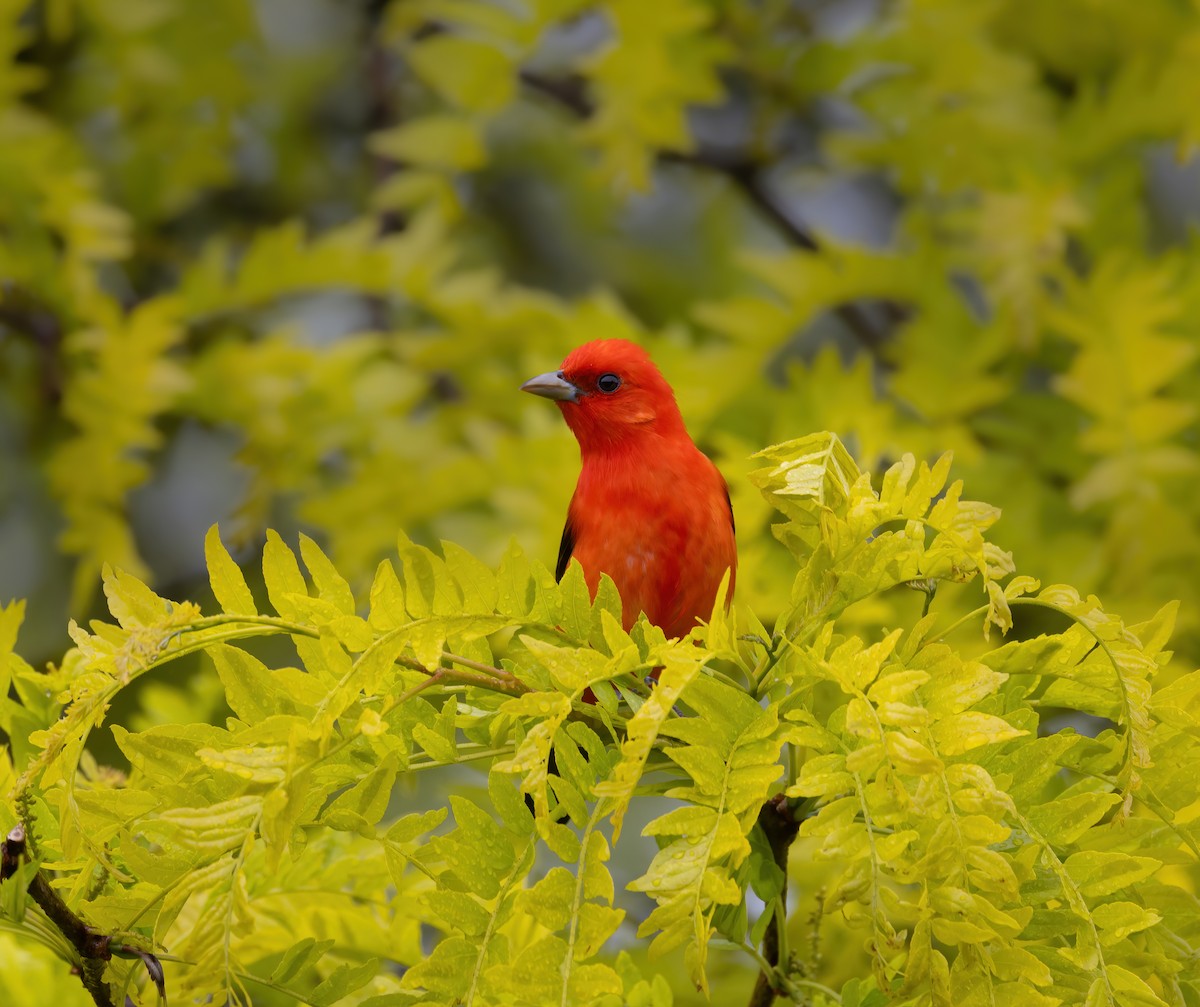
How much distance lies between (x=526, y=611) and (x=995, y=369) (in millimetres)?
1503

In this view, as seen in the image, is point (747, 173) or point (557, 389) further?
point (747, 173)

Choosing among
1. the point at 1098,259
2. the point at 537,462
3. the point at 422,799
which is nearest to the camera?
the point at 537,462

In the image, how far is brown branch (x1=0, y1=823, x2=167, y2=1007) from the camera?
2.13ft

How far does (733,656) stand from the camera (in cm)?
64

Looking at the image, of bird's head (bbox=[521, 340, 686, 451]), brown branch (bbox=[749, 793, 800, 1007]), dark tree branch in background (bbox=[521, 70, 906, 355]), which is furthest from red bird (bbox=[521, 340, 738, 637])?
dark tree branch in background (bbox=[521, 70, 906, 355])

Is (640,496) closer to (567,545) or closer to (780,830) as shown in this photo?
(567,545)

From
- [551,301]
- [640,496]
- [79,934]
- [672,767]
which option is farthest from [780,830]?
[551,301]

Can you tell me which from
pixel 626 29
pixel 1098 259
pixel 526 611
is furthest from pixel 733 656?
pixel 1098 259

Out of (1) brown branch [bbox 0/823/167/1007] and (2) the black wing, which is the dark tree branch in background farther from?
(1) brown branch [bbox 0/823/167/1007]

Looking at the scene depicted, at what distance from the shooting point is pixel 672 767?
70 centimetres

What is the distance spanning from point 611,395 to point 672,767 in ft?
2.07

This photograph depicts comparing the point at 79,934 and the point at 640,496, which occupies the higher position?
the point at 79,934

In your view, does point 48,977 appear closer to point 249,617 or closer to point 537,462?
point 249,617

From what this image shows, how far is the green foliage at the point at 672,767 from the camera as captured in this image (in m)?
0.57
